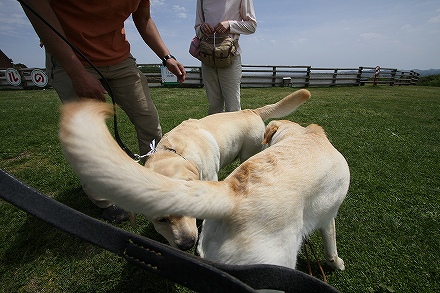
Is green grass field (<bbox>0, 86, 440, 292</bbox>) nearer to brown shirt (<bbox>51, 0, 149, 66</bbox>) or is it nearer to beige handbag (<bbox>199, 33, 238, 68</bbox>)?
beige handbag (<bbox>199, 33, 238, 68</bbox>)

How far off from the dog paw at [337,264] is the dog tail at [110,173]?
5.02 ft

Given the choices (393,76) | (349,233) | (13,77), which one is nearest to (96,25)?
(349,233)

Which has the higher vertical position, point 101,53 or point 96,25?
point 96,25

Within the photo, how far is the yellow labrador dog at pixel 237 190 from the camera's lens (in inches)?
28.5

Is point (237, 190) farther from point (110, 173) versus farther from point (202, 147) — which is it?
point (202, 147)

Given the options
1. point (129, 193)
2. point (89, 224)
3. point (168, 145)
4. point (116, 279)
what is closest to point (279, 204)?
point (129, 193)

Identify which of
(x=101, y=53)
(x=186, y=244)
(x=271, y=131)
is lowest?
(x=186, y=244)

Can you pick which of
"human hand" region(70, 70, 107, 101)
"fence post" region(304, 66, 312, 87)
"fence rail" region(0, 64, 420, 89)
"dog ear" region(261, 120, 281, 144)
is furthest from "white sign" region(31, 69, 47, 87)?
"fence post" region(304, 66, 312, 87)

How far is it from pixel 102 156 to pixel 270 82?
17.4 m

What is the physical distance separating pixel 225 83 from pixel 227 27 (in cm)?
71

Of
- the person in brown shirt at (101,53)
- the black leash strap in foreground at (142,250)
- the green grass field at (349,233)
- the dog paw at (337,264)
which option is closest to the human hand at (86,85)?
the person in brown shirt at (101,53)

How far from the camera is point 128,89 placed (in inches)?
93.4

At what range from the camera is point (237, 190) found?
115 centimetres

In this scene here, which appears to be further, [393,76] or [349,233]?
[393,76]
